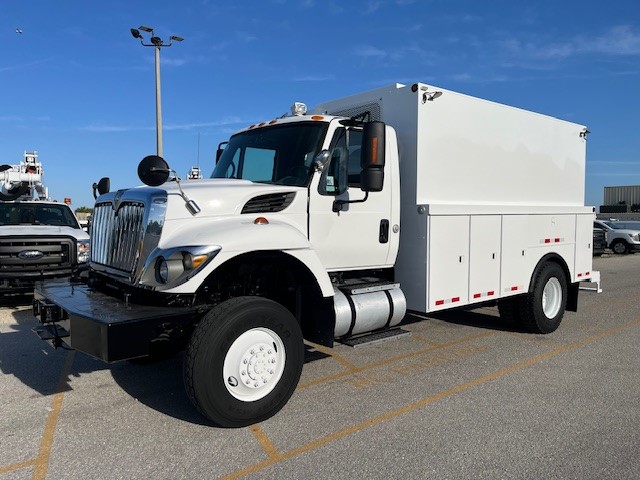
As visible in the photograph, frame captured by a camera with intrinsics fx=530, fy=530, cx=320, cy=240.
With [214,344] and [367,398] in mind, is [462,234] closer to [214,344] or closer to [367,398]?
[367,398]

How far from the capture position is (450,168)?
606 cm

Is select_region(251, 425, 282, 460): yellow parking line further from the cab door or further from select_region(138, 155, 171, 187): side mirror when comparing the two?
select_region(138, 155, 171, 187): side mirror

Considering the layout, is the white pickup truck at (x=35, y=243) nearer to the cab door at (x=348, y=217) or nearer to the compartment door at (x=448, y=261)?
the cab door at (x=348, y=217)

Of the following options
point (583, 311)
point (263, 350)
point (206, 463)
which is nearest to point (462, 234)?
point (263, 350)

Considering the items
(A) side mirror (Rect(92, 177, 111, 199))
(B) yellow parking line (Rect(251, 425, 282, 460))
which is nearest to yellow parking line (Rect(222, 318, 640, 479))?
(B) yellow parking line (Rect(251, 425, 282, 460))

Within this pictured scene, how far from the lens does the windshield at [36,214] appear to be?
9.97 m

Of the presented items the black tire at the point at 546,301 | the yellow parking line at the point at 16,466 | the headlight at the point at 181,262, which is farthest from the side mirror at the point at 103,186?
the black tire at the point at 546,301

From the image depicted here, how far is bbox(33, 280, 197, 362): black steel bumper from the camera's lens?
12.0 ft

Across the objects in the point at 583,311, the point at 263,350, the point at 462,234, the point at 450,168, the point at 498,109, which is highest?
the point at 498,109

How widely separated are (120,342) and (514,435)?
296 centimetres

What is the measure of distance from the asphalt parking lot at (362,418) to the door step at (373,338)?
41 centimetres

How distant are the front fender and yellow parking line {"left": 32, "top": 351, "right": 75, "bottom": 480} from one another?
4.54 ft

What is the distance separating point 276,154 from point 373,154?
3.57 feet

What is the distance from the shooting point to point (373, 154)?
4.64 metres
